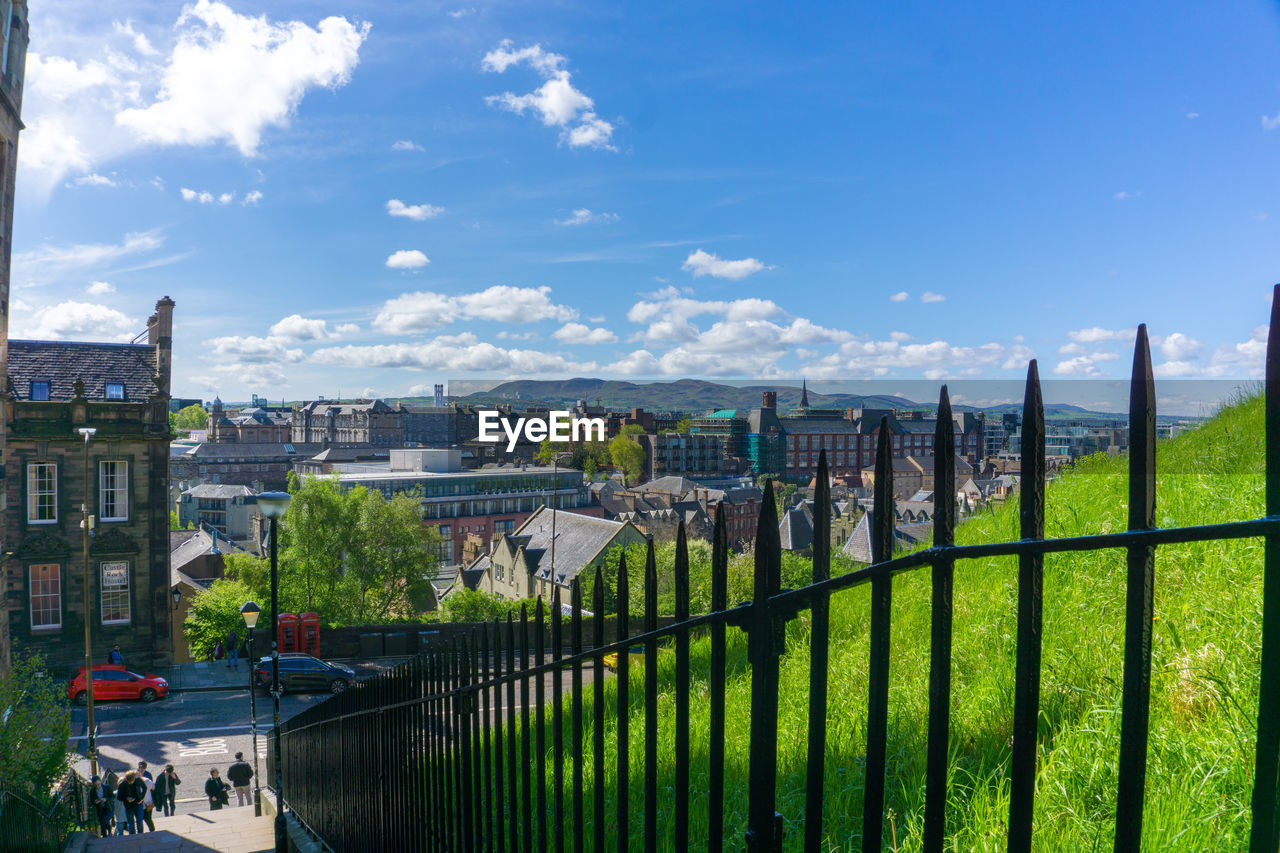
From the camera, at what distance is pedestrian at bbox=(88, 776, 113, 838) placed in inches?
600

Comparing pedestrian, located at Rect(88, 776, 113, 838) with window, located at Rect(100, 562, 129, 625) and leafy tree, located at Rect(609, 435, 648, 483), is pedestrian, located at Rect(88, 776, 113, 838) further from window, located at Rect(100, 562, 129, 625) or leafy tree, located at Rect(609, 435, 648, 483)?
leafy tree, located at Rect(609, 435, 648, 483)

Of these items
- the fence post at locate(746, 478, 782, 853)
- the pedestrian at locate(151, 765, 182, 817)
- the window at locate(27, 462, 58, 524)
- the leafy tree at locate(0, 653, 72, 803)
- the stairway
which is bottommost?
the pedestrian at locate(151, 765, 182, 817)

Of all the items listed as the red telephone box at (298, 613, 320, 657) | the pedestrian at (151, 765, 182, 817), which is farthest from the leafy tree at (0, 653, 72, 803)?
the red telephone box at (298, 613, 320, 657)

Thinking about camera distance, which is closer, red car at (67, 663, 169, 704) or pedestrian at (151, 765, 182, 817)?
pedestrian at (151, 765, 182, 817)

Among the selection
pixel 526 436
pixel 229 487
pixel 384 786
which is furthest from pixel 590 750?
pixel 526 436

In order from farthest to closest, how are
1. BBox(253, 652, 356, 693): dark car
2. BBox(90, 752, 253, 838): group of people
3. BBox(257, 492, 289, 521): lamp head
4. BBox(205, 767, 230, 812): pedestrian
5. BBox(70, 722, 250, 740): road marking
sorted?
1. BBox(253, 652, 356, 693): dark car
2. BBox(70, 722, 250, 740): road marking
3. BBox(205, 767, 230, 812): pedestrian
4. BBox(90, 752, 253, 838): group of people
5. BBox(257, 492, 289, 521): lamp head

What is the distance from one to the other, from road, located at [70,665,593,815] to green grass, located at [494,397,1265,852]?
1417 centimetres

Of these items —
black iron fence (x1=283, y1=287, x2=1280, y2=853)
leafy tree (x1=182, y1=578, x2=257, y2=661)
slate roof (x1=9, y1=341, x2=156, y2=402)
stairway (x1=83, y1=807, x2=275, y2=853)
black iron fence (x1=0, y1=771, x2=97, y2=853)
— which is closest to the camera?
black iron fence (x1=283, y1=287, x2=1280, y2=853)

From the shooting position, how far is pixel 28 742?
1239 centimetres

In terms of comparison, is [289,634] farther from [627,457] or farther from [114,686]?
[627,457]

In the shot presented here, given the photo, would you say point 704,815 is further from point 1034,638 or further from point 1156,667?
point 1034,638

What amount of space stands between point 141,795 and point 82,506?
1849 cm

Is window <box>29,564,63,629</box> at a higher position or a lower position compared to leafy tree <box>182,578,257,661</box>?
higher

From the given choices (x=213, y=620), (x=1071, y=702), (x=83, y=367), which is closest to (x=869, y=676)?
(x=1071, y=702)
